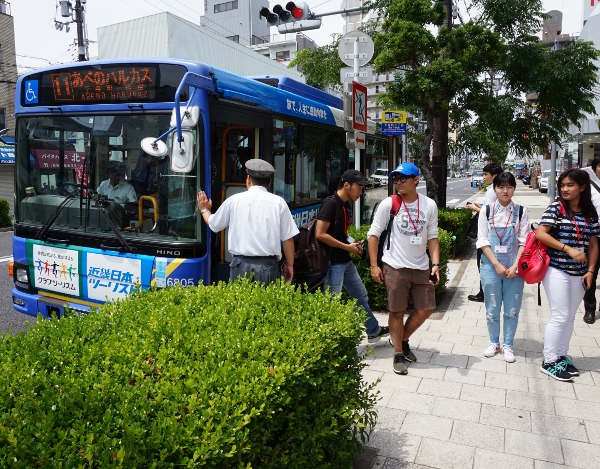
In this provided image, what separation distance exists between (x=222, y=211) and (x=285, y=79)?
3.38 meters

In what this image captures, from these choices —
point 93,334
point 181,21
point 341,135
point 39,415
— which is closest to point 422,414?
point 93,334

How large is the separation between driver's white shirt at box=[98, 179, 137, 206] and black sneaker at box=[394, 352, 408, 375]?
9.12 feet

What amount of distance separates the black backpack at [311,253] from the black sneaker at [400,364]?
1.05 metres

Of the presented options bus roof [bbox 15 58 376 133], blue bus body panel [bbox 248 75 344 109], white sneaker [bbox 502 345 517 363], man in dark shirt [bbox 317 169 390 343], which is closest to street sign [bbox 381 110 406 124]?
blue bus body panel [bbox 248 75 344 109]

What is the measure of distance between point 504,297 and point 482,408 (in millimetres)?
1402

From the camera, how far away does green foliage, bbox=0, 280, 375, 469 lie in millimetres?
1760

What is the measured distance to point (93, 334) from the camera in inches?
103

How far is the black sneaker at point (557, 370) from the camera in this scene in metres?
4.60

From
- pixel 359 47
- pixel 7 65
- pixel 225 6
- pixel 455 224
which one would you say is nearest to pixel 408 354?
pixel 359 47

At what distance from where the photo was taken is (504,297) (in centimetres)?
514

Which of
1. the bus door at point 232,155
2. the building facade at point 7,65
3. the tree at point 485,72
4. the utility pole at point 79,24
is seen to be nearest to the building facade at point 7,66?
the building facade at point 7,65

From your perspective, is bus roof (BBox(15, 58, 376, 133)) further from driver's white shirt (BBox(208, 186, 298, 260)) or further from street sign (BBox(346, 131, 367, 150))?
driver's white shirt (BBox(208, 186, 298, 260))

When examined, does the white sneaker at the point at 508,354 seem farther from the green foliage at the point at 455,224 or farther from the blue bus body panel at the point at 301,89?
the green foliage at the point at 455,224

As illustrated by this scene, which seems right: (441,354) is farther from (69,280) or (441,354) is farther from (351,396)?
(69,280)
